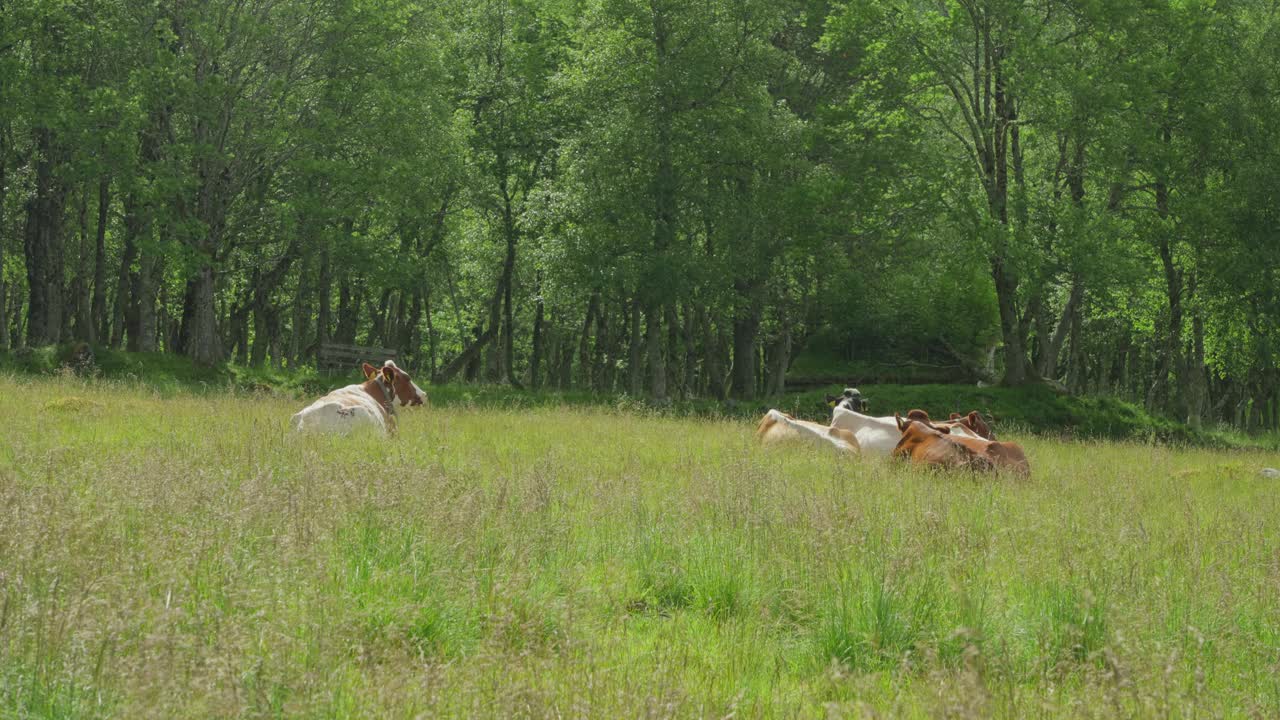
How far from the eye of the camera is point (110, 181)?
96.4 ft

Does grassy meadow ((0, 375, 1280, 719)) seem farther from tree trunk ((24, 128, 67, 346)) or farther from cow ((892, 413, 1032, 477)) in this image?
tree trunk ((24, 128, 67, 346))

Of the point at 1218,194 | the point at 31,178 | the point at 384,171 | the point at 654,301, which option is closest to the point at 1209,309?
the point at 1218,194

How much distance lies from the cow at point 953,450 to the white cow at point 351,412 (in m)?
5.68

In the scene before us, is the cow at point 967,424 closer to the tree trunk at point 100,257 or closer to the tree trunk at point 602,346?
the tree trunk at point 100,257

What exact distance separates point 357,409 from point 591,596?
291 inches

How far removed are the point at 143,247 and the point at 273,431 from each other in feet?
58.3

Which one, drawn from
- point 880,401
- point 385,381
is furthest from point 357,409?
point 880,401

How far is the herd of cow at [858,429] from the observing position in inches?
424

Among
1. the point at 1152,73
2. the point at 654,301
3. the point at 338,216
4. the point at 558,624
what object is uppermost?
the point at 1152,73

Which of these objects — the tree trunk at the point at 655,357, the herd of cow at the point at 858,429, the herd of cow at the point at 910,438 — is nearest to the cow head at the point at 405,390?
the herd of cow at the point at 858,429

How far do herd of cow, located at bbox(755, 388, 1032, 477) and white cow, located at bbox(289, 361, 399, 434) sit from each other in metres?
4.71

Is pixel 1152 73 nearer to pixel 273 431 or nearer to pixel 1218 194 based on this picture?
pixel 1218 194

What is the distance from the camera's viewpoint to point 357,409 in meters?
11.8

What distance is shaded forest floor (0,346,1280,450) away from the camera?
25.2 m
